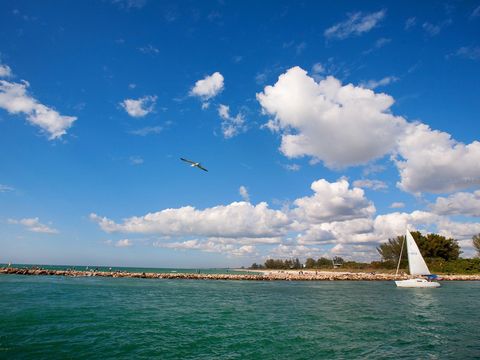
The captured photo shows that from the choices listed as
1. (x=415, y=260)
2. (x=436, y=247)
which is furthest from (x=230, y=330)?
(x=436, y=247)

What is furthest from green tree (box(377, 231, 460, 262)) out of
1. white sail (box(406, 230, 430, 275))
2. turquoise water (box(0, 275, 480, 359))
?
turquoise water (box(0, 275, 480, 359))

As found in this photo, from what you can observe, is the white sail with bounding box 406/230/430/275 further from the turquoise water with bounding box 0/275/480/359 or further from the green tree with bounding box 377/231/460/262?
the green tree with bounding box 377/231/460/262

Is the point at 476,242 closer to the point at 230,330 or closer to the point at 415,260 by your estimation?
the point at 415,260

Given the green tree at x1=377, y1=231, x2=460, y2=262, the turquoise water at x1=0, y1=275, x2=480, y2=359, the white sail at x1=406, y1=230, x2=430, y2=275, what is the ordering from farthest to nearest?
the green tree at x1=377, y1=231, x2=460, y2=262 < the white sail at x1=406, y1=230, x2=430, y2=275 < the turquoise water at x1=0, y1=275, x2=480, y2=359

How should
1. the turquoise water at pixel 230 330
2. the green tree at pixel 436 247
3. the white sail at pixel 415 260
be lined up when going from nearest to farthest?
the turquoise water at pixel 230 330 < the white sail at pixel 415 260 < the green tree at pixel 436 247

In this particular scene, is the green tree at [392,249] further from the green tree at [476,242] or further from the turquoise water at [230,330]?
the turquoise water at [230,330]

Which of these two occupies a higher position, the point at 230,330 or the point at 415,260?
the point at 415,260

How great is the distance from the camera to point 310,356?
19469mm

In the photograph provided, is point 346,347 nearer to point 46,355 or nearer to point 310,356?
point 310,356

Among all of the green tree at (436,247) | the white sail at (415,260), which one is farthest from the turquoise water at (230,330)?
the green tree at (436,247)

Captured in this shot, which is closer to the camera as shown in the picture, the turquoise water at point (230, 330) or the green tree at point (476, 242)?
the turquoise water at point (230, 330)

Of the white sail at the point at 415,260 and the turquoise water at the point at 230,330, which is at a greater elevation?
the white sail at the point at 415,260

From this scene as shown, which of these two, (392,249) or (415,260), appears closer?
(415,260)

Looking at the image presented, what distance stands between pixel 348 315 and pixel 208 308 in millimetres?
14604
